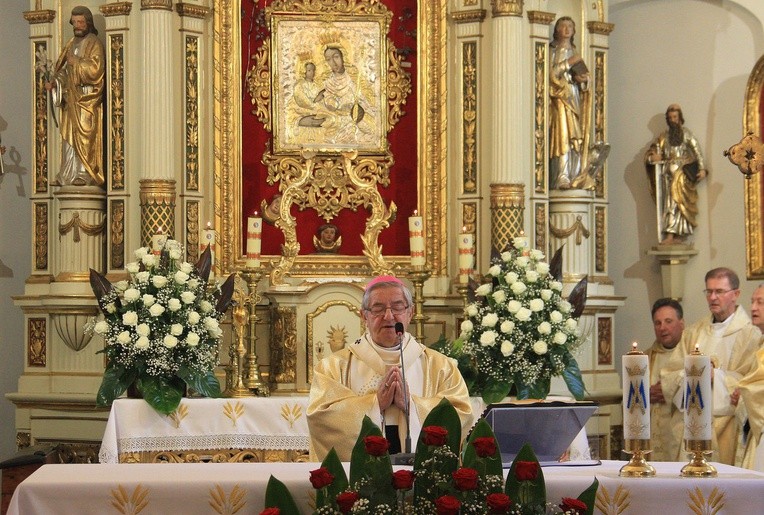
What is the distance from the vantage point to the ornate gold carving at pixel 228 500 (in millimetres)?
4340

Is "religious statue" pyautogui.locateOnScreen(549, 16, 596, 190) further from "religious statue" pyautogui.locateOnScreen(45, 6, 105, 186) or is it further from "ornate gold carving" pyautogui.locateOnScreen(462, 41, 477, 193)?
"religious statue" pyautogui.locateOnScreen(45, 6, 105, 186)

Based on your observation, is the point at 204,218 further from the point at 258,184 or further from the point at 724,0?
the point at 724,0

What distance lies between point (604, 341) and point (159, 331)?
424cm

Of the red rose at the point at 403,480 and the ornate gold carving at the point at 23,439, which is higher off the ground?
the red rose at the point at 403,480

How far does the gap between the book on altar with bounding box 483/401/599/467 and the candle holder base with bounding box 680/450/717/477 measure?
0.40 metres

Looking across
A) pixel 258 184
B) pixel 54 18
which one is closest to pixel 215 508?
pixel 258 184

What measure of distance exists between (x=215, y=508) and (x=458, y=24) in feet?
23.3

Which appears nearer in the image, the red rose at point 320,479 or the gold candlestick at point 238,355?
the red rose at point 320,479

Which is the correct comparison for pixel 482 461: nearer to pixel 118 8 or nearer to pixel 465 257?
pixel 465 257

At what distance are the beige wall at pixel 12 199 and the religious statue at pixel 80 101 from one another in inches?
44.3

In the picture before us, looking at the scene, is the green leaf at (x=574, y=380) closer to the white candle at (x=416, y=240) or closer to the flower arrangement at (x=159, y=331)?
the white candle at (x=416, y=240)

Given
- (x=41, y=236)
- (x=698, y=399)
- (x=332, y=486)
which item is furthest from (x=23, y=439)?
(x=698, y=399)

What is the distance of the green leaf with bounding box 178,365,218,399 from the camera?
8.33 metres

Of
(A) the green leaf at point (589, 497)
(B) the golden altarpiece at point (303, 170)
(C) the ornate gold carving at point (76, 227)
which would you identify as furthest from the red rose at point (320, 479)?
(C) the ornate gold carving at point (76, 227)
